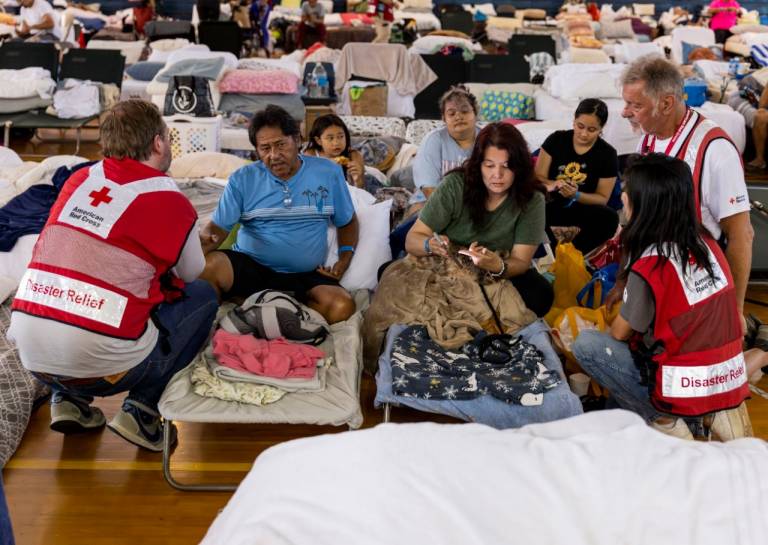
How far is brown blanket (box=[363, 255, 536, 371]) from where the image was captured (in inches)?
124

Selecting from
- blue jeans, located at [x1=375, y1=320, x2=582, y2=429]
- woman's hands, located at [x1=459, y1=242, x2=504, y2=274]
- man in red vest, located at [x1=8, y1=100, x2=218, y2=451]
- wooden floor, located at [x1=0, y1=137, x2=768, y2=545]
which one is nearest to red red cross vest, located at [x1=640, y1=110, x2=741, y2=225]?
woman's hands, located at [x1=459, y1=242, x2=504, y2=274]

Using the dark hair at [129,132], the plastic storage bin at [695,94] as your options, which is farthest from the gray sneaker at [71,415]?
the plastic storage bin at [695,94]

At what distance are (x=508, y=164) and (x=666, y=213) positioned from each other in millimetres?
820

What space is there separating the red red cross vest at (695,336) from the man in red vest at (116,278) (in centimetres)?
146

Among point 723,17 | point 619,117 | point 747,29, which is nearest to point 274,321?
point 619,117

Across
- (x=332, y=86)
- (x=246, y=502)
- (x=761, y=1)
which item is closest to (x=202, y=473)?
(x=246, y=502)

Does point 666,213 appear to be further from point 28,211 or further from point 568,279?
point 28,211

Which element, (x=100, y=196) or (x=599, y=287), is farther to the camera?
(x=599, y=287)

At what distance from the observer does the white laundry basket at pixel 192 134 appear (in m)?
5.49

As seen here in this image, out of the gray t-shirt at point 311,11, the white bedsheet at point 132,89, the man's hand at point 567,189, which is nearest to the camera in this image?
the man's hand at point 567,189

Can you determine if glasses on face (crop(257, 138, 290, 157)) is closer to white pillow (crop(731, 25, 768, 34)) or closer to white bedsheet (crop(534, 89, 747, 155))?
white bedsheet (crop(534, 89, 747, 155))

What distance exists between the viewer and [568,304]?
11.8 feet

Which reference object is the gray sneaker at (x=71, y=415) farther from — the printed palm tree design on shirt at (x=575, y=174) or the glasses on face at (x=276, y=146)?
the printed palm tree design on shirt at (x=575, y=174)

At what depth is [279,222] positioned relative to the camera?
335 cm
